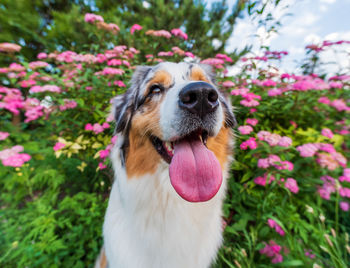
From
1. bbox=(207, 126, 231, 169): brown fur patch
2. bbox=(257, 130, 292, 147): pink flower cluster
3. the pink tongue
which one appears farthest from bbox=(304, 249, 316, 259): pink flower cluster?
the pink tongue

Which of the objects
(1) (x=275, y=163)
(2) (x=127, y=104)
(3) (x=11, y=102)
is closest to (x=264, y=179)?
(1) (x=275, y=163)

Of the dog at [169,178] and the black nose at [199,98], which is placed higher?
the black nose at [199,98]

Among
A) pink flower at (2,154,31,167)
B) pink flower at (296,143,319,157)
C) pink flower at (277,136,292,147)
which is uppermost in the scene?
pink flower at (277,136,292,147)

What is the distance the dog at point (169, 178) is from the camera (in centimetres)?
128

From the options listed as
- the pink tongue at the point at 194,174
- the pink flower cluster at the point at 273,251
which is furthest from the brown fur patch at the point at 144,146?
the pink flower cluster at the point at 273,251

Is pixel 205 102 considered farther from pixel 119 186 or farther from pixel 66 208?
pixel 66 208

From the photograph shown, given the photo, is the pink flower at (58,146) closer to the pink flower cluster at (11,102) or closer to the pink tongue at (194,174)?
the pink flower cluster at (11,102)

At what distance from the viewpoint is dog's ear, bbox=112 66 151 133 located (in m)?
1.76

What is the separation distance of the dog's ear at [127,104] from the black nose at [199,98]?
0.70m

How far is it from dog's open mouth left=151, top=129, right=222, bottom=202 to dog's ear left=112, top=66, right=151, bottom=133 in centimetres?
62

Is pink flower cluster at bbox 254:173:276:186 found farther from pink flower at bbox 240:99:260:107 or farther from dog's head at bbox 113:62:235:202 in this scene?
pink flower at bbox 240:99:260:107

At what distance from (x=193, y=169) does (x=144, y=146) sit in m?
0.50

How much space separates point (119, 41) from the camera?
4738mm

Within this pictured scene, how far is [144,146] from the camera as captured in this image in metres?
1.53
